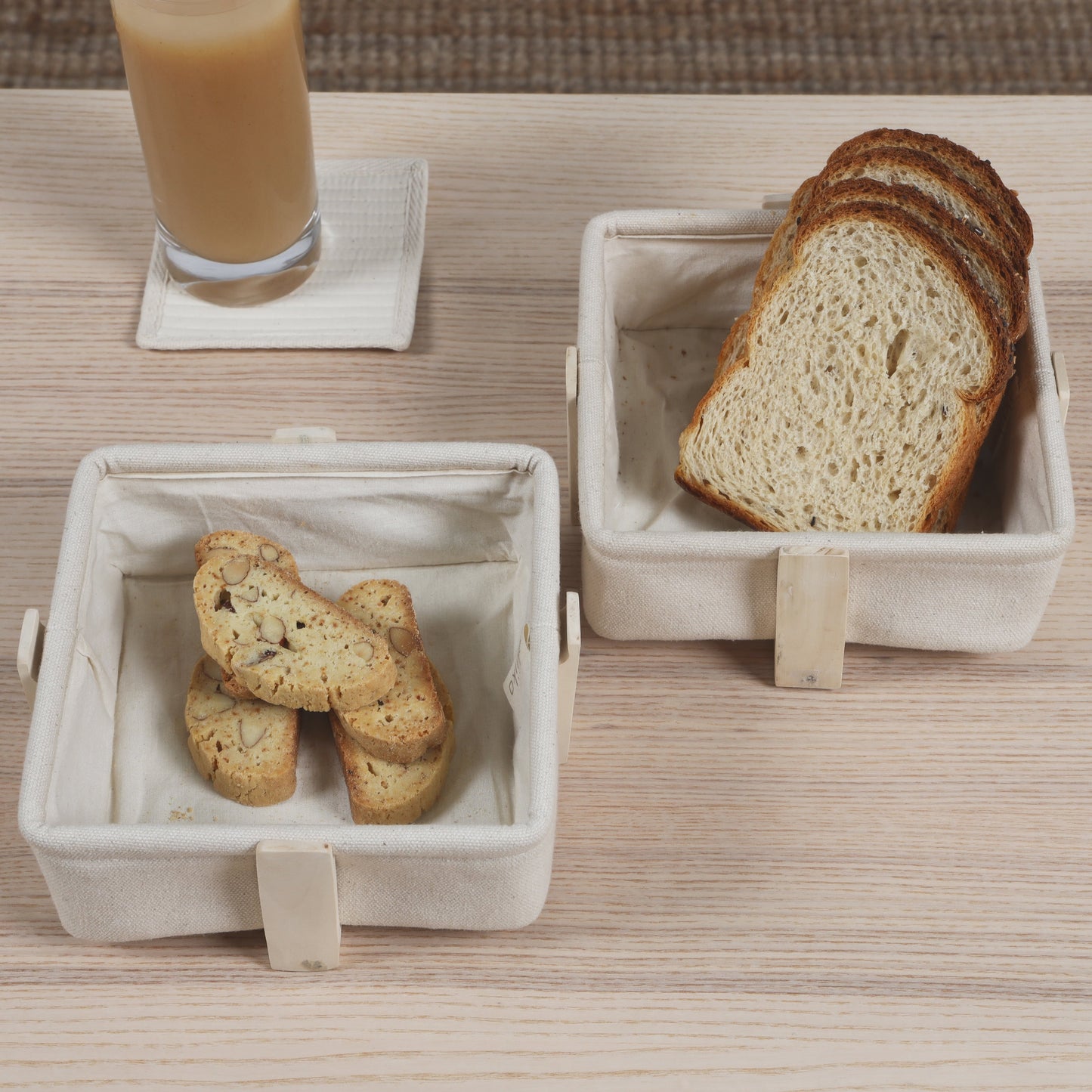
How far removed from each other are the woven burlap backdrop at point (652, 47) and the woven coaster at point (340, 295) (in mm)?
705

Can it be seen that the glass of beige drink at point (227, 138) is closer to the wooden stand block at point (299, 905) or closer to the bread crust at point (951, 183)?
the bread crust at point (951, 183)

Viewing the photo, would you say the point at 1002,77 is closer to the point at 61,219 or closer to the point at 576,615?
the point at 61,219

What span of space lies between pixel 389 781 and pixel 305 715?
0.26ft

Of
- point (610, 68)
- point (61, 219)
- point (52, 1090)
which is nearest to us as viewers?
point (52, 1090)

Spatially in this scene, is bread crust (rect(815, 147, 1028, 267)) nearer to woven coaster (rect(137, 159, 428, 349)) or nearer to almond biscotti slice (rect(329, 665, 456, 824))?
woven coaster (rect(137, 159, 428, 349))

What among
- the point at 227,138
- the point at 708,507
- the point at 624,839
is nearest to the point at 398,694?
the point at 624,839

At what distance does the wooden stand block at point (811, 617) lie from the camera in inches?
31.6

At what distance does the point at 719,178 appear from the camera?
1.16 metres

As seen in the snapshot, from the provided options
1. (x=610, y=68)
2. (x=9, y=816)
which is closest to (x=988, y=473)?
(x=9, y=816)

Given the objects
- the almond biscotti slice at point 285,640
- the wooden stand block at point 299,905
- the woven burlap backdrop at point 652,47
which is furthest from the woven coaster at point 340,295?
the woven burlap backdrop at point 652,47

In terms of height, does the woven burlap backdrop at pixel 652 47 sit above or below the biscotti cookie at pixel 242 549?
below

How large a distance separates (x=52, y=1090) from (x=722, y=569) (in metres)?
0.43

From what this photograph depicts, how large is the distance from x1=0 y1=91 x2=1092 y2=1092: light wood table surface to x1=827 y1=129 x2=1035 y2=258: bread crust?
16 cm

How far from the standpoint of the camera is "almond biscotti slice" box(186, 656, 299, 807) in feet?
2.57
